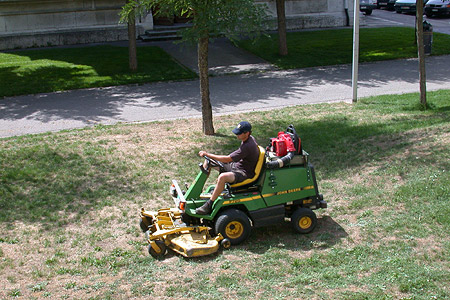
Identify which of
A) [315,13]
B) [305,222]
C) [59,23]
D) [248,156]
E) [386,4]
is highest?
[386,4]

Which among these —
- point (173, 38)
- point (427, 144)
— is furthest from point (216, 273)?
point (173, 38)

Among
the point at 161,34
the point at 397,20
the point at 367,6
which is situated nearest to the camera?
the point at 161,34

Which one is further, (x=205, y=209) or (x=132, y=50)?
(x=132, y=50)

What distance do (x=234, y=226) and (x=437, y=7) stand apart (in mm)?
29789

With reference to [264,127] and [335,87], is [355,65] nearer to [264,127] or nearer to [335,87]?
[335,87]

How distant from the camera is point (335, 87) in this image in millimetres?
17281

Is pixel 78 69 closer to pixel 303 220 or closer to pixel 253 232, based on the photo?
pixel 253 232

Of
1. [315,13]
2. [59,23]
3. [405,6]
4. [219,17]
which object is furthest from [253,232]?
[405,6]

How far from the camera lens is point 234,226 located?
7.39 metres

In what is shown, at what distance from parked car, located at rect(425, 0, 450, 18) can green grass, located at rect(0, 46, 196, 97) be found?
732 inches

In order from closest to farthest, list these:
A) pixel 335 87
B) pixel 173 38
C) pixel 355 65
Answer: pixel 355 65 < pixel 335 87 < pixel 173 38

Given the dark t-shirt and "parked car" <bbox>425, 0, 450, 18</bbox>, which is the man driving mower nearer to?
the dark t-shirt

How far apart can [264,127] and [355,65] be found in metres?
3.88

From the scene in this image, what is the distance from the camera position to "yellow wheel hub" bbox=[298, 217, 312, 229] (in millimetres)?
7661
